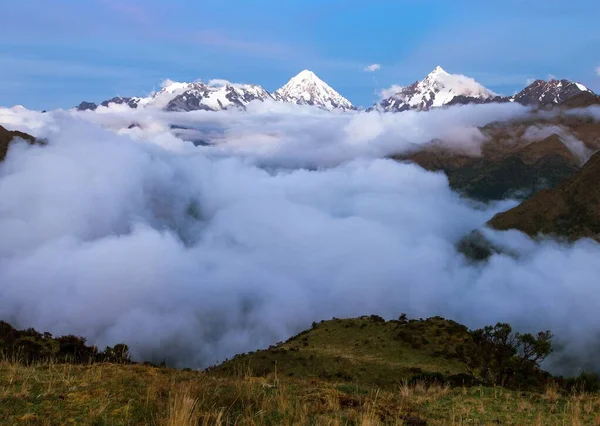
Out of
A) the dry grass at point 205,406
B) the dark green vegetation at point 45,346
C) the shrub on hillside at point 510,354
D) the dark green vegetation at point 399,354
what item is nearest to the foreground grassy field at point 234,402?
the dry grass at point 205,406

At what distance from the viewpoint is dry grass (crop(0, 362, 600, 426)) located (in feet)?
25.7

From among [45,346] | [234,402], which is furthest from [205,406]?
[45,346]

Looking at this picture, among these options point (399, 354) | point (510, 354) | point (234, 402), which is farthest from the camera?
point (399, 354)

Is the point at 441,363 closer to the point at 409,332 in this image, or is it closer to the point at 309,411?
the point at 409,332

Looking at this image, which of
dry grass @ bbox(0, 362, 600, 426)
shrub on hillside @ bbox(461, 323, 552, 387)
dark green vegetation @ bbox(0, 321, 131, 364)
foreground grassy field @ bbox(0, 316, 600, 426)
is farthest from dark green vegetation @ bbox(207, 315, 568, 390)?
dry grass @ bbox(0, 362, 600, 426)

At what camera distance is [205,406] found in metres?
8.48

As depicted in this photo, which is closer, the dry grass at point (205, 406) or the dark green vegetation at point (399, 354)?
the dry grass at point (205, 406)

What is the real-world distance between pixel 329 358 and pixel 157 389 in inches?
1331

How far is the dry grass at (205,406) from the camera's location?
25.7 feet

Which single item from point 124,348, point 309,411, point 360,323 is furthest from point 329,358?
point 309,411

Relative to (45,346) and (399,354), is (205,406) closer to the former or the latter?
(45,346)

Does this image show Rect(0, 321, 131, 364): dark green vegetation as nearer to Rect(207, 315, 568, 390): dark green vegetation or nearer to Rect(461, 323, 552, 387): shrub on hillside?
Rect(207, 315, 568, 390): dark green vegetation

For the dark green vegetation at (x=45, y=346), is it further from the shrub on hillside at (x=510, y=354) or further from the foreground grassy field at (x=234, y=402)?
the shrub on hillside at (x=510, y=354)

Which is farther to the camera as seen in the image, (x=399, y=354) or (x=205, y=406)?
(x=399, y=354)
